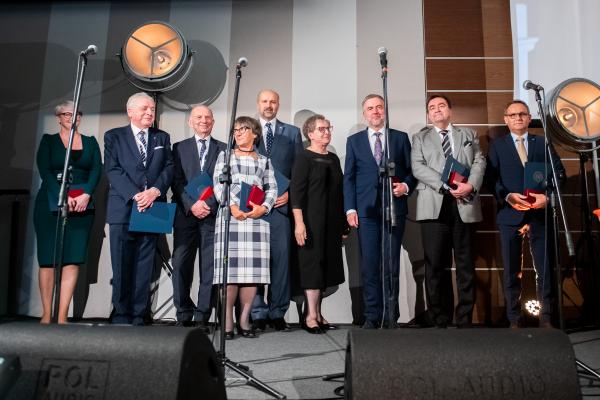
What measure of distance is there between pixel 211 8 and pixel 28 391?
13.1 ft

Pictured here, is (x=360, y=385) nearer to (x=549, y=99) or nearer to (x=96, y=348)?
(x=96, y=348)

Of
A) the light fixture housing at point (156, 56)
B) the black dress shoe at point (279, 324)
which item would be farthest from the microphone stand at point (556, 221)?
the light fixture housing at point (156, 56)

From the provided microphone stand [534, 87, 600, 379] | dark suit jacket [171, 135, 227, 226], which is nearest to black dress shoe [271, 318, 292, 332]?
dark suit jacket [171, 135, 227, 226]

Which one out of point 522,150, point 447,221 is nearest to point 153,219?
point 447,221

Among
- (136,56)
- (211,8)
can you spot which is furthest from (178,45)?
(211,8)

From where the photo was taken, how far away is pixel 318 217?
145 inches

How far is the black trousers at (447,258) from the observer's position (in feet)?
12.0

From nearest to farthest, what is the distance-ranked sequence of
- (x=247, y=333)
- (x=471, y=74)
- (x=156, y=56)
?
(x=247, y=333) < (x=156, y=56) < (x=471, y=74)

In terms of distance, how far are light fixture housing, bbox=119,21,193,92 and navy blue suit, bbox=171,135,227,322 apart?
604mm

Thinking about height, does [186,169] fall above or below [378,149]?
below

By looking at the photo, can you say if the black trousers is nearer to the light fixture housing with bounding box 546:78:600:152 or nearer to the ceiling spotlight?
the ceiling spotlight

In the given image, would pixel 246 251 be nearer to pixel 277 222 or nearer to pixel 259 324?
pixel 277 222

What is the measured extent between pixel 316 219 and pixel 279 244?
300mm

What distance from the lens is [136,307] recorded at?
11.8 ft
